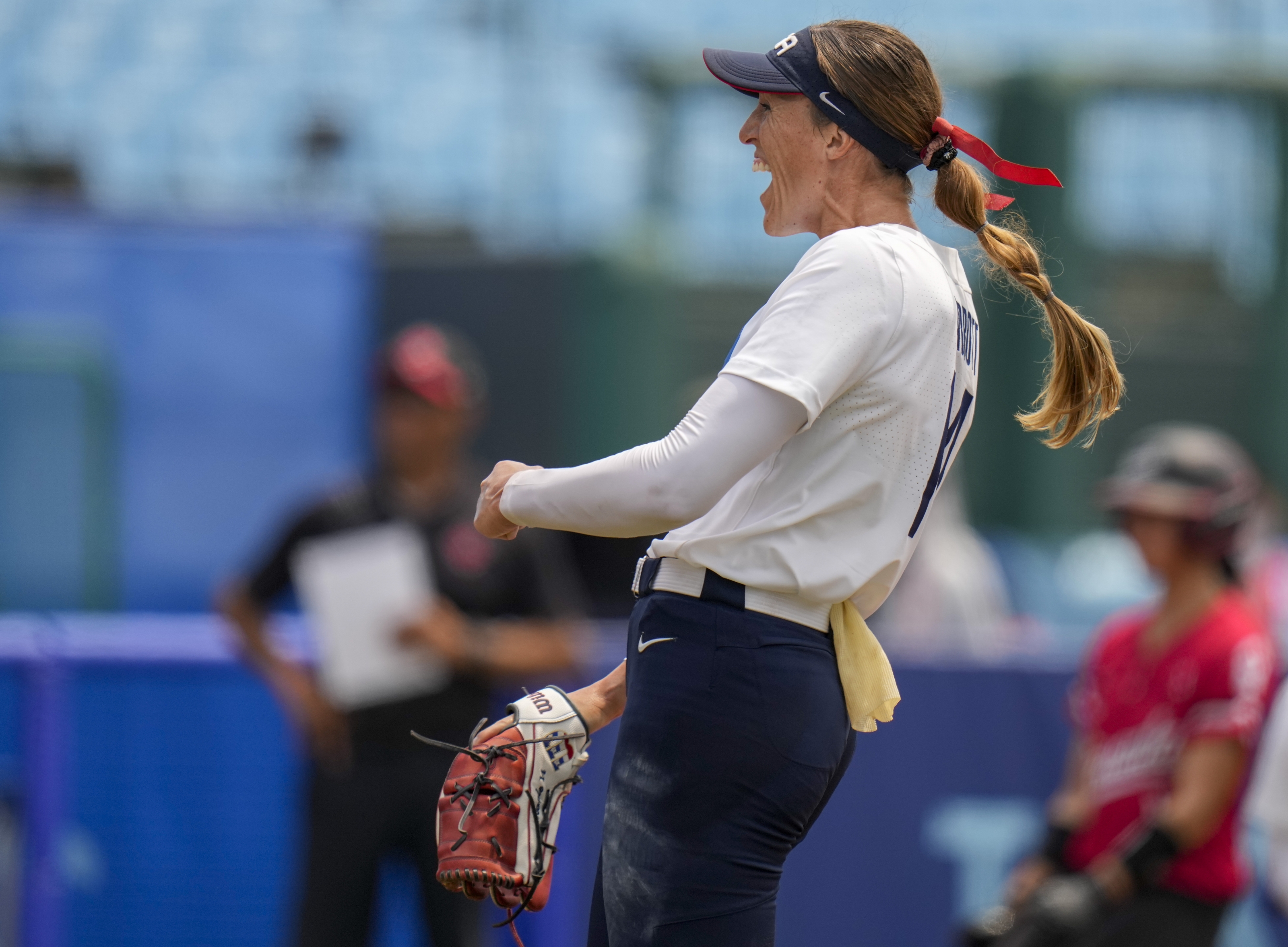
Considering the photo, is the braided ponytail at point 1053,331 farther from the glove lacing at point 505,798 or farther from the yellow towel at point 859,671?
the glove lacing at point 505,798

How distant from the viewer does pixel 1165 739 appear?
4.24 metres

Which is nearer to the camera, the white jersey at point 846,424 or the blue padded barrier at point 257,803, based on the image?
the white jersey at point 846,424

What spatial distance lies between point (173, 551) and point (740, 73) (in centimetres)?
625

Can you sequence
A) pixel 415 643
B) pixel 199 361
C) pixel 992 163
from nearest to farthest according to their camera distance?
pixel 992 163 → pixel 415 643 → pixel 199 361

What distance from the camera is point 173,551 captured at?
310 inches

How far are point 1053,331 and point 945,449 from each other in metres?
0.28

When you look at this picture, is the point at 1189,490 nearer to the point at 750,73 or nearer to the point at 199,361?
the point at 750,73

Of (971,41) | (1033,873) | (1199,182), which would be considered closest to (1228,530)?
(1033,873)

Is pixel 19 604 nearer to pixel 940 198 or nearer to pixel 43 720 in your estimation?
pixel 43 720

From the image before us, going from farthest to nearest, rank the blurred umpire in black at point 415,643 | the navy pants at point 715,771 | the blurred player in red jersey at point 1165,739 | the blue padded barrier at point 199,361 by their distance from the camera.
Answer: the blue padded barrier at point 199,361 < the blurred umpire in black at point 415,643 < the blurred player in red jersey at point 1165,739 < the navy pants at point 715,771

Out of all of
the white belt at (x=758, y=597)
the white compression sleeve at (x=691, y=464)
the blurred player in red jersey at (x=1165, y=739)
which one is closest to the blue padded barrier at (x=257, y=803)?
the blurred player in red jersey at (x=1165, y=739)

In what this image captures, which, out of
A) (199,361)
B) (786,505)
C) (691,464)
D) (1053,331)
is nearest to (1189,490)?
(1053,331)

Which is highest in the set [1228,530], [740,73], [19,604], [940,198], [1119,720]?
[740,73]

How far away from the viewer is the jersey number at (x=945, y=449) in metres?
2.28
